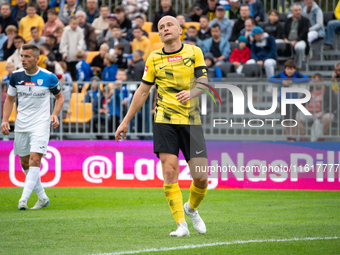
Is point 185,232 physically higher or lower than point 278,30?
lower

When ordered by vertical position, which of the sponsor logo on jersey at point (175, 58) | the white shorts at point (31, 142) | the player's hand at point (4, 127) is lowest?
the white shorts at point (31, 142)

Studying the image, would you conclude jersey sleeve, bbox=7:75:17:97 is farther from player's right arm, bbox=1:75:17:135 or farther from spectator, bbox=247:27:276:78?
spectator, bbox=247:27:276:78

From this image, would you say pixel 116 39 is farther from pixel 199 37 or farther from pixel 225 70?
pixel 225 70

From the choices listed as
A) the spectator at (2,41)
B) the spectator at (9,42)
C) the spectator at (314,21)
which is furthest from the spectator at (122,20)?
the spectator at (314,21)

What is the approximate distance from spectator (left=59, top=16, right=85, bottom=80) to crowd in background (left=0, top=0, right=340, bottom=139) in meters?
0.03

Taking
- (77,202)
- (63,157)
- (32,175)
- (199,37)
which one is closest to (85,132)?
(63,157)

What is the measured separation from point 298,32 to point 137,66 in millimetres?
4999

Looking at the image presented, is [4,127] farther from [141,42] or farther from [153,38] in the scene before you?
[153,38]

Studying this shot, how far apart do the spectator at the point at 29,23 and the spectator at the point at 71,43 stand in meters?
1.63

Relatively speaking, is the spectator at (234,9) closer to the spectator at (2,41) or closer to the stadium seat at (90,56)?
the stadium seat at (90,56)

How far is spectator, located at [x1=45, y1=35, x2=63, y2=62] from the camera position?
15.8 m

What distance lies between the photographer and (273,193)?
10.9 meters

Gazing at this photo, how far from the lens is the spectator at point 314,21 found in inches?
618

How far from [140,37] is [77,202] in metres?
6.88
